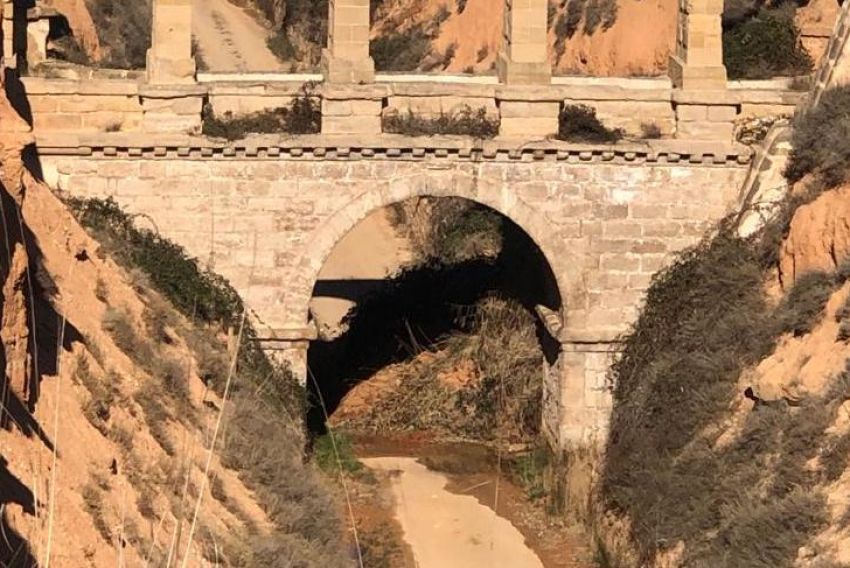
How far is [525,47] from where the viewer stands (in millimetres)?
24328

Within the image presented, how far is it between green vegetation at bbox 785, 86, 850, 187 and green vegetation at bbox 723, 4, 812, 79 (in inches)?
315

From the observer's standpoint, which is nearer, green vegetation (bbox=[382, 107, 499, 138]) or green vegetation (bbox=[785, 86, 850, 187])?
green vegetation (bbox=[785, 86, 850, 187])

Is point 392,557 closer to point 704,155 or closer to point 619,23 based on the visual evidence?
point 704,155

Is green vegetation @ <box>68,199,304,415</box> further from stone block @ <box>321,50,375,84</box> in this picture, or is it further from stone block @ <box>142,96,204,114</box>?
stone block @ <box>321,50,375,84</box>

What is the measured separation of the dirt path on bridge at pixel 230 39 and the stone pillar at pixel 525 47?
20104mm

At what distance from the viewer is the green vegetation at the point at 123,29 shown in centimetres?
4512

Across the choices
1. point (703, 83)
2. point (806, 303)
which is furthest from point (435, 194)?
point (806, 303)

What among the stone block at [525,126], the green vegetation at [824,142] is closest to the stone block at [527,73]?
the stone block at [525,126]

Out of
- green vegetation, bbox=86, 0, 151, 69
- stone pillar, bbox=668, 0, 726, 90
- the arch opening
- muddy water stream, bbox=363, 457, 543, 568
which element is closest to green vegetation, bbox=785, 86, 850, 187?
stone pillar, bbox=668, 0, 726, 90

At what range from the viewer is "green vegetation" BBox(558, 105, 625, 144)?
24125 millimetres

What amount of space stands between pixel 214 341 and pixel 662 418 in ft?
17.4

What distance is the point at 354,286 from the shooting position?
104 ft

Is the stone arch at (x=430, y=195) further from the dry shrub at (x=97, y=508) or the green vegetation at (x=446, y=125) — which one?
the dry shrub at (x=97, y=508)

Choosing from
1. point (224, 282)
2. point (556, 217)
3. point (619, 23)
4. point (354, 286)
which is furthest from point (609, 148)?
point (619, 23)
